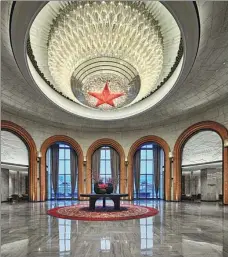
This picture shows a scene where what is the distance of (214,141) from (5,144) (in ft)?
40.0

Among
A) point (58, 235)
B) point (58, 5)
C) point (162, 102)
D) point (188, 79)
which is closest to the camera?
point (58, 235)

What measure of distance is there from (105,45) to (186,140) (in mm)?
8871

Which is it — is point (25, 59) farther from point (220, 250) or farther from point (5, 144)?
point (5, 144)

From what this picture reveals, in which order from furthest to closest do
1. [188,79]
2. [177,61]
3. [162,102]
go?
1. [162,102]
2. [188,79]
3. [177,61]

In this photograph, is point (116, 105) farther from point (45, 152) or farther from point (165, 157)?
point (45, 152)

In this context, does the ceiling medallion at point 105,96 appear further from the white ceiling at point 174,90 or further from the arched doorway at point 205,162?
the arched doorway at point 205,162

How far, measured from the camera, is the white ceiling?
5660 millimetres

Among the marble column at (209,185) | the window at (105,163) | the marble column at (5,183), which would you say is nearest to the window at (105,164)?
the window at (105,163)

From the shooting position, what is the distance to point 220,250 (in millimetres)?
4133

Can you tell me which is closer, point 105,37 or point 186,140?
point 105,37

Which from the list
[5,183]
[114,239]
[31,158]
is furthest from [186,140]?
[5,183]

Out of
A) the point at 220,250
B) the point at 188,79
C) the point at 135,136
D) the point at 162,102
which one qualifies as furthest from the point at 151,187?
the point at 220,250

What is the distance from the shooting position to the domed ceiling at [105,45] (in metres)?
5.62

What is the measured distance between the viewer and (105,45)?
643cm
